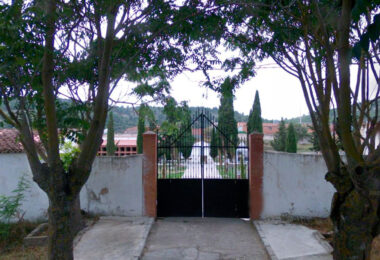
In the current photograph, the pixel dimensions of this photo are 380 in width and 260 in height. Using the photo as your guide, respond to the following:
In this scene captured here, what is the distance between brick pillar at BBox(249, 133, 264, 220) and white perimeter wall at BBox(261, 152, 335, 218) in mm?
117

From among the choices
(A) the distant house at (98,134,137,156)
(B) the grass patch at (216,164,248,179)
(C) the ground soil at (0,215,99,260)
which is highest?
(A) the distant house at (98,134,137,156)

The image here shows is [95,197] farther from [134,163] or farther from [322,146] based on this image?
[322,146]

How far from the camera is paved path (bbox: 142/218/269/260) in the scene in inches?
280

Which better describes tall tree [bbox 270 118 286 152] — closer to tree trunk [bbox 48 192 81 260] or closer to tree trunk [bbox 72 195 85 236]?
tree trunk [bbox 72 195 85 236]

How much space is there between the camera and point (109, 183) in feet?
31.1

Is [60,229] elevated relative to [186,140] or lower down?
lower down

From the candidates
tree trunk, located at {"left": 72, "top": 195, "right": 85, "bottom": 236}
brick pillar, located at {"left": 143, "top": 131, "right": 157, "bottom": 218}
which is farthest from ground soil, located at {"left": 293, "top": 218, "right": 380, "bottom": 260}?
tree trunk, located at {"left": 72, "top": 195, "right": 85, "bottom": 236}

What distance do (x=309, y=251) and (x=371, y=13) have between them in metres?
4.46

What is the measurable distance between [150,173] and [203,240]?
2.34 m

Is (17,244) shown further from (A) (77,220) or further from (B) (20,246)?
(A) (77,220)

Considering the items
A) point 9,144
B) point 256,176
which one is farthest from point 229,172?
point 9,144

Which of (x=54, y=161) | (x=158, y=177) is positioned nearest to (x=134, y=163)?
(x=158, y=177)

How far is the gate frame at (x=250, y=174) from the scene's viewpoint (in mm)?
9297

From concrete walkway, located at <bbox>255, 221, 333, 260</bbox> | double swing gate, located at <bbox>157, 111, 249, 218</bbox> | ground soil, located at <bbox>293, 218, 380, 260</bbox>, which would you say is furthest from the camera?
double swing gate, located at <bbox>157, 111, 249, 218</bbox>
